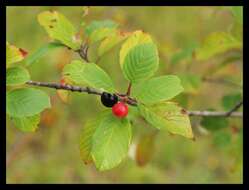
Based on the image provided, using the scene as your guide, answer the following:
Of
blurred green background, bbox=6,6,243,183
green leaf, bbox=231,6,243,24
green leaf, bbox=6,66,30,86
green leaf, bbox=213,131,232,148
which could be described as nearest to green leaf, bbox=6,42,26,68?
green leaf, bbox=6,66,30,86

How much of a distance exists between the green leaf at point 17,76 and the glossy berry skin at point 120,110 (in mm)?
223

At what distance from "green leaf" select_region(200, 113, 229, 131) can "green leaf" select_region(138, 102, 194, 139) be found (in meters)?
0.71

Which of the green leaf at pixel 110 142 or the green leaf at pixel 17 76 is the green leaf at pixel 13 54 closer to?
the green leaf at pixel 17 76

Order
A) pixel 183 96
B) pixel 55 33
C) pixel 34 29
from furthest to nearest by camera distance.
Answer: pixel 34 29 → pixel 183 96 → pixel 55 33

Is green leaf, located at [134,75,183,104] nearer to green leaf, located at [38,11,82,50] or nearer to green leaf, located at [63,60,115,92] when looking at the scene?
green leaf, located at [63,60,115,92]

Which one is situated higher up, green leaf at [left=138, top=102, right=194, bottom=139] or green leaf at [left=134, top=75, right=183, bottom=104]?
green leaf at [left=134, top=75, right=183, bottom=104]

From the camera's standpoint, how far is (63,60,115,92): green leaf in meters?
1.21

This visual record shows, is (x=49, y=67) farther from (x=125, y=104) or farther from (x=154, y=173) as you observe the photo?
(x=125, y=104)

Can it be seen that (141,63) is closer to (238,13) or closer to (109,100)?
(109,100)

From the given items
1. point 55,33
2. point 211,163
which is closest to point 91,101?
point 211,163

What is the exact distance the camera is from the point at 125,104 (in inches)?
49.7

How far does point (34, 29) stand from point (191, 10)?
163cm

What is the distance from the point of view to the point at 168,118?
1204mm
